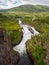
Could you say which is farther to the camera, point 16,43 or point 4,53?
point 16,43

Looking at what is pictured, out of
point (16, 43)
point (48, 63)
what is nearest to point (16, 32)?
point (16, 43)

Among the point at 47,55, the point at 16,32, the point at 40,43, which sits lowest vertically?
the point at 16,32

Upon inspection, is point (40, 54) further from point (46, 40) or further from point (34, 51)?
point (46, 40)

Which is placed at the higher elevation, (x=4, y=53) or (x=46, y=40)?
(x=4, y=53)

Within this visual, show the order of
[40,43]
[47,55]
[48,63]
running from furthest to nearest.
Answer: [40,43] → [47,55] → [48,63]

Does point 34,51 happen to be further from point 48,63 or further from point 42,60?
point 48,63

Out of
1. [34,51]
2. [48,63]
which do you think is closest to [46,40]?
[34,51]

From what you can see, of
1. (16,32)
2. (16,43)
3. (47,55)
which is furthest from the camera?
(16,32)

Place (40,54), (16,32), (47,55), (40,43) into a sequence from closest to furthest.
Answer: (47,55) → (40,54) → (40,43) → (16,32)

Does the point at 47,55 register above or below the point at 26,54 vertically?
above

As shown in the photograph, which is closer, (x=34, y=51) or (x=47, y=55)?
(x=47, y=55)
